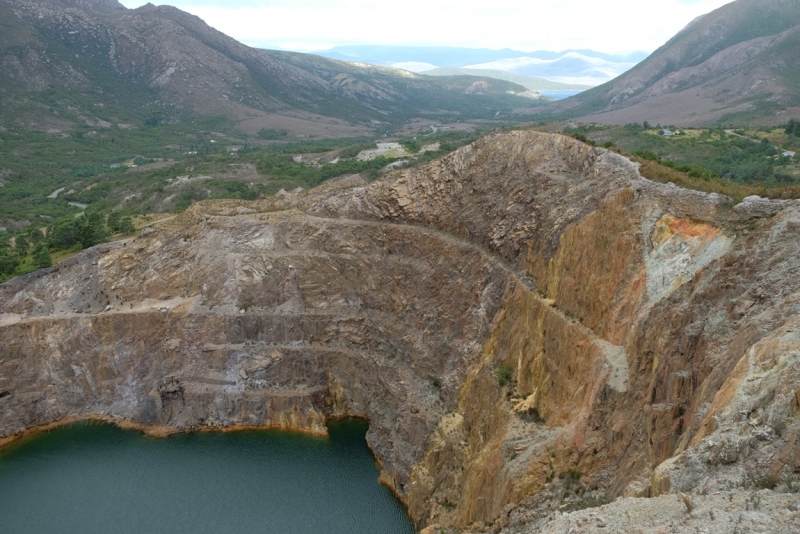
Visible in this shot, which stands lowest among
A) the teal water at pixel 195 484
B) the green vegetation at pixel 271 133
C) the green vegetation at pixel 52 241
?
the teal water at pixel 195 484

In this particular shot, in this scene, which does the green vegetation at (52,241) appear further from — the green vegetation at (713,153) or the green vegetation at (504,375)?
the green vegetation at (713,153)

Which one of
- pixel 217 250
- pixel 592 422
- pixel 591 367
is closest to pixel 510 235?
pixel 591 367

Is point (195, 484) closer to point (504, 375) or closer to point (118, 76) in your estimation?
point (504, 375)

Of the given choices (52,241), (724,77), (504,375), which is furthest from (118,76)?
(504,375)

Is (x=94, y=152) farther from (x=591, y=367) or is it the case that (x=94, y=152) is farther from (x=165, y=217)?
(x=591, y=367)

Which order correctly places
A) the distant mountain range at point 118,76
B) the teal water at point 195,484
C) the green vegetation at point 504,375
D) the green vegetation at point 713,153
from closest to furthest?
1. the green vegetation at point 504,375
2. the teal water at point 195,484
3. the green vegetation at point 713,153
4. the distant mountain range at point 118,76

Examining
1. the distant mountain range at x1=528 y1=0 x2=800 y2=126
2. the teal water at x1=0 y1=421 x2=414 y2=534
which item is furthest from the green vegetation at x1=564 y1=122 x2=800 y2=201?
the teal water at x1=0 y1=421 x2=414 y2=534

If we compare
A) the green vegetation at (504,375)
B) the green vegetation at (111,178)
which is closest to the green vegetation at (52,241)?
the green vegetation at (111,178)
